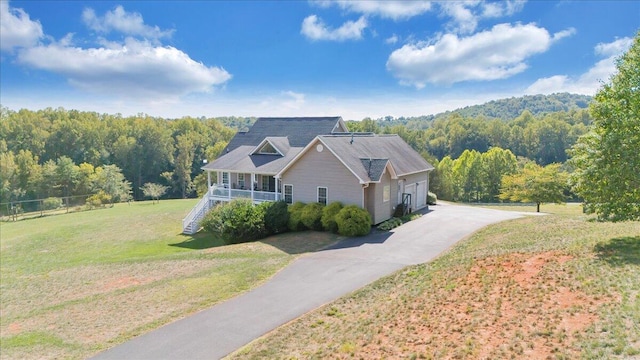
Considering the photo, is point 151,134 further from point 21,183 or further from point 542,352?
point 542,352

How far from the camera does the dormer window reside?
3147cm

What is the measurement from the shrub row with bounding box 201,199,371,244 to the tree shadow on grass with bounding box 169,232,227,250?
110cm

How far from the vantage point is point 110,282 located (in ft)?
56.4

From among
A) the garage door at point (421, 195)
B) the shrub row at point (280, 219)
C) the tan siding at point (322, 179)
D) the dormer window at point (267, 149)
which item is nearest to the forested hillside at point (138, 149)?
the garage door at point (421, 195)

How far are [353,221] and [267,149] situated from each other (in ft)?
42.2

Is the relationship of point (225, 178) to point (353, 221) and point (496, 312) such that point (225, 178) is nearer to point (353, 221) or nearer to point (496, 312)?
point (353, 221)

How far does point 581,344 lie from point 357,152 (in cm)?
1937

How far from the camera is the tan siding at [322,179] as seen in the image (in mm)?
23516

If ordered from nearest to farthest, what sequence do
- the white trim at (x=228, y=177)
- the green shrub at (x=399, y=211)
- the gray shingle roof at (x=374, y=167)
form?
the gray shingle roof at (x=374, y=167), the green shrub at (x=399, y=211), the white trim at (x=228, y=177)

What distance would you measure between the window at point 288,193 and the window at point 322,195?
2.44 m

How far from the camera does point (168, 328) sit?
11398mm

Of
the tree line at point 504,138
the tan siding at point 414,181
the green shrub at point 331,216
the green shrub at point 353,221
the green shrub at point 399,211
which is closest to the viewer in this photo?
the green shrub at point 353,221

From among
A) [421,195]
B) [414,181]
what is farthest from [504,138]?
[414,181]

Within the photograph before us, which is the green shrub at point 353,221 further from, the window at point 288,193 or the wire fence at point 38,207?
the wire fence at point 38,207
